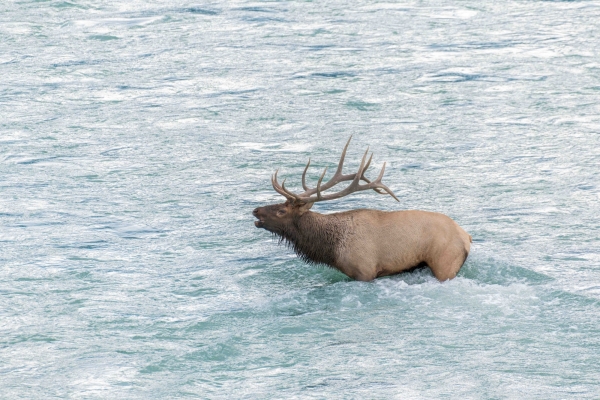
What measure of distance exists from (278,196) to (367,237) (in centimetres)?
236

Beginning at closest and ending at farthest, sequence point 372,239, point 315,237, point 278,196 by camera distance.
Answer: point 372,239 → point 315,237 → point 278,196

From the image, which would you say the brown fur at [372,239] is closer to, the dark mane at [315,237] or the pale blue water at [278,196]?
the dark mane at [315,237]

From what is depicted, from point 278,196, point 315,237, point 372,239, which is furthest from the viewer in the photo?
point 278,196

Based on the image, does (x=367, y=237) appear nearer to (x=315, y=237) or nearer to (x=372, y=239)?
(x=372, y=239)

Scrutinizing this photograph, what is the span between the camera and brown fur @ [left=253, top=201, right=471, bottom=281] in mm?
8906

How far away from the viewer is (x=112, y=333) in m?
8.16

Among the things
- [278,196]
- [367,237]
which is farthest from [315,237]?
[278,196]

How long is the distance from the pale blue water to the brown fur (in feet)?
0.57

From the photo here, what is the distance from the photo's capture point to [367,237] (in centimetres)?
910

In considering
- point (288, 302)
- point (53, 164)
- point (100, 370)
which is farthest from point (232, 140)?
point (100, 370)

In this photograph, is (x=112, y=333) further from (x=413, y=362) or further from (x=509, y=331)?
(x=509, y=331)

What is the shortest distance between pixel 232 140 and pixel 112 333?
214 inches

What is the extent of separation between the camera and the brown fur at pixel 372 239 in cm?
891

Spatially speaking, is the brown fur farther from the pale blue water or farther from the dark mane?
the pale blue water
